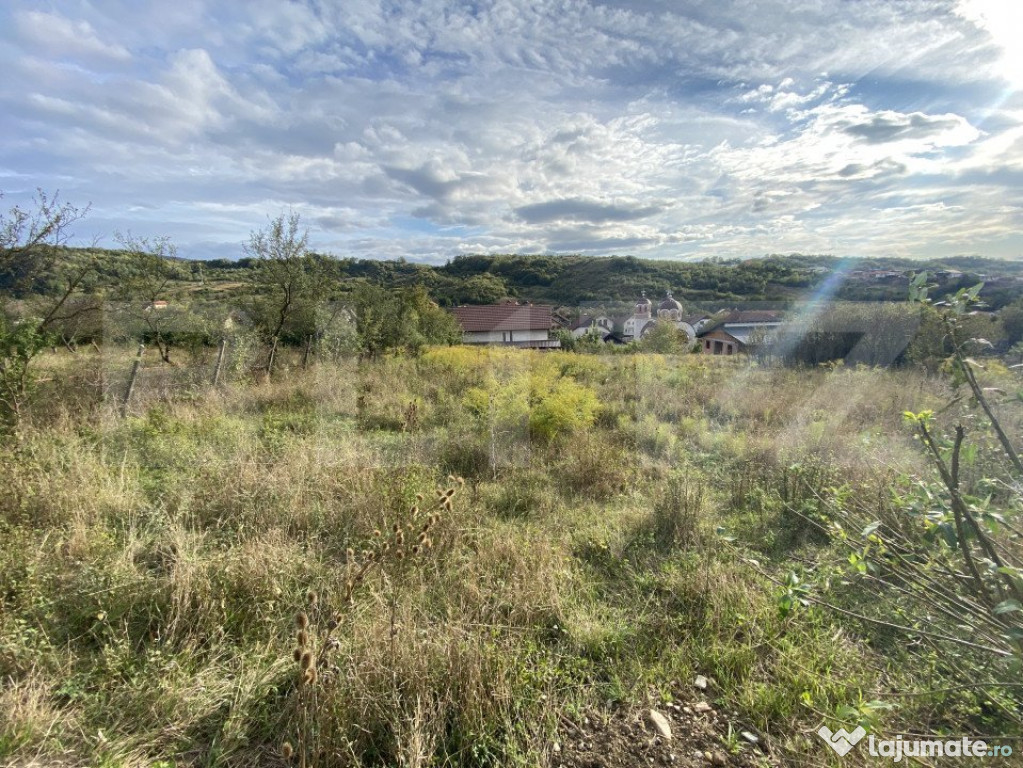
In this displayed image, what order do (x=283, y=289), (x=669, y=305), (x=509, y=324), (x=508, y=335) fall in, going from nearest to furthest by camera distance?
(x=283, y=289)
(x=508, y=335)
(x=509, y=324)
(x=669, y=305)

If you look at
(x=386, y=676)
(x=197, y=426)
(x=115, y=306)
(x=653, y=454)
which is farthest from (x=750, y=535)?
(x=115, y=306)

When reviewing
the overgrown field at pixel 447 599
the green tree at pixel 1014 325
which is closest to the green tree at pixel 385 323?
the overgrown field at pixel 447 599

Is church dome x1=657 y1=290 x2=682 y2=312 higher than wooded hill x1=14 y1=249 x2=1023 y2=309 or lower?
lower

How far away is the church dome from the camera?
3900cm

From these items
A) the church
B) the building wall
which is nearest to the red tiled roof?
the building wall

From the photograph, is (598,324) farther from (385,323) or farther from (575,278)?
(385,323)

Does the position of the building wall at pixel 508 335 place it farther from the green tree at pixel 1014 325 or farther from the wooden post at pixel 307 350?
the green tree at pixel 1014 325

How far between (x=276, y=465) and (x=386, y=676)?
9.64 feet

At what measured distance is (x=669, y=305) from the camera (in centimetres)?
3953

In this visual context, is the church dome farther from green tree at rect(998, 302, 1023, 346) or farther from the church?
green tree at rect(998, 302, 1023, 346)

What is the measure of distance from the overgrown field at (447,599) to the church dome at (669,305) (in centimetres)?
3571

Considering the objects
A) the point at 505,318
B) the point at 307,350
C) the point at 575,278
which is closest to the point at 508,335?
the point at 505,318

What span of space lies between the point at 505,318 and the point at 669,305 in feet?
52.8

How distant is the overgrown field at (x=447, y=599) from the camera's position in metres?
1.79
